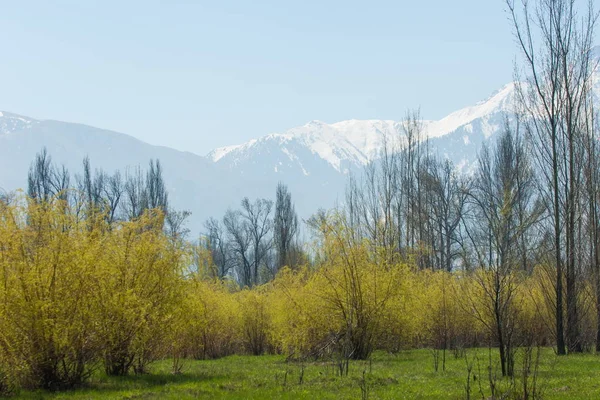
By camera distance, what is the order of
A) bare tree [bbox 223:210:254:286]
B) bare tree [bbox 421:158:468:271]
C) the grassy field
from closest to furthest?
1. the grassy field
2. bare tree [bbox 421:158:468:271]
3. bare tree [bbox 223:210:254:286]

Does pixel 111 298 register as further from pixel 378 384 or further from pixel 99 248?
pixel 378 384

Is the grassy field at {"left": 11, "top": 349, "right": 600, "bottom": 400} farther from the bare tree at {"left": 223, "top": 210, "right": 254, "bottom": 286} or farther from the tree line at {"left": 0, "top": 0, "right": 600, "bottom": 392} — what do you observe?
the bare tree at {"left": 223, "top": 210, "right": 254, "bottom": 286}

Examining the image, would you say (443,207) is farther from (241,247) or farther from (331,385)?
(331,385)

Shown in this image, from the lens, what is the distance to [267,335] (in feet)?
95.9

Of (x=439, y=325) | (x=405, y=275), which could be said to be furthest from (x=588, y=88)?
(x=439, y=325)

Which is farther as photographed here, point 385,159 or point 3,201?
point 385,159

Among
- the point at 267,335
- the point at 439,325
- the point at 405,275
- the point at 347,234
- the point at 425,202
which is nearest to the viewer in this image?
the point at 347,234

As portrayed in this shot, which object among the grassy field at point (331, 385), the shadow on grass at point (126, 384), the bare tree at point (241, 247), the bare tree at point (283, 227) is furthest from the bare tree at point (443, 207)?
the shadow on grass at point (126, 384)

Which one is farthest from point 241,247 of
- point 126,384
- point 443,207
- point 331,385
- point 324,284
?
point 331,385

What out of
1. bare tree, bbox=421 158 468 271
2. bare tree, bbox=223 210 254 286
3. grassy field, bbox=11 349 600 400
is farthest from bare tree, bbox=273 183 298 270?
grassy field, bbox=11 349 600 400

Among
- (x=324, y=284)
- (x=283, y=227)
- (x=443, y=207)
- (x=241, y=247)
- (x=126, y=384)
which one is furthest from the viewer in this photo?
(x=241, y=247)

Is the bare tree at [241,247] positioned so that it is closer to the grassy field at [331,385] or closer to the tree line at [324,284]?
the tree line at [324,284]

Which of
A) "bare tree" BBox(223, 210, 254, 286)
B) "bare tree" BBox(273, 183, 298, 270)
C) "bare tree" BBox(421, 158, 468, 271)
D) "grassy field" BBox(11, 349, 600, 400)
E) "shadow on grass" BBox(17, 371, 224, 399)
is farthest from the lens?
"bare tree" BBox(223, 210, 254, 286)

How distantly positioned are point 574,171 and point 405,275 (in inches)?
292
